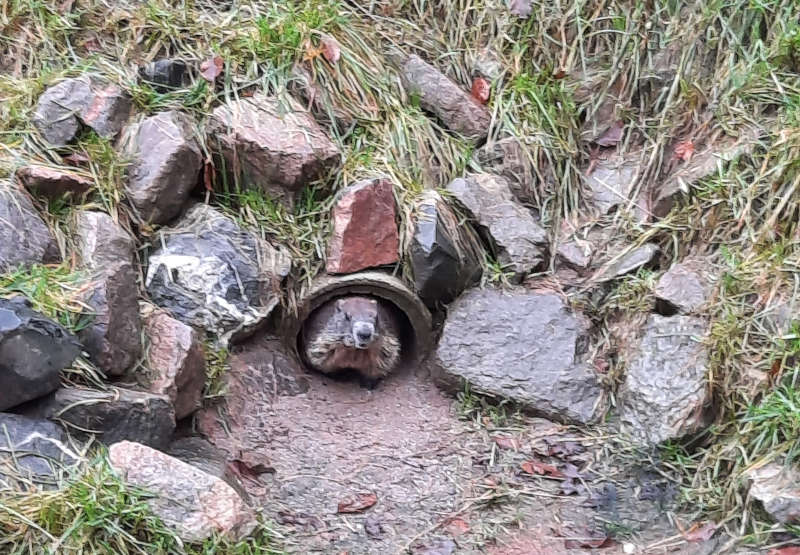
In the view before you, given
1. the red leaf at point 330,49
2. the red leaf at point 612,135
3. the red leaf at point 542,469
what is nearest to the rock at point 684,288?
the red leaf at point 542,469

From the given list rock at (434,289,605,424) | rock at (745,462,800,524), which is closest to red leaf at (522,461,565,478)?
rock at (434,289,605,424)

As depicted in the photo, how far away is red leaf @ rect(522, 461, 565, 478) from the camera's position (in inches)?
134

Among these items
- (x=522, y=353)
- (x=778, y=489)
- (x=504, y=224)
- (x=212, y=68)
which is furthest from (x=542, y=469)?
(x=212, y=68)

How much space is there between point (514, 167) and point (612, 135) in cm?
50

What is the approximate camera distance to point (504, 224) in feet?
13.1

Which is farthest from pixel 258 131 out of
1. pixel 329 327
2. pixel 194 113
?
pixel 329 327

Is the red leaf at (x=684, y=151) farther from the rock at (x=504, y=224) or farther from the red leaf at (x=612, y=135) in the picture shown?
the rock at (x=504, y=224)

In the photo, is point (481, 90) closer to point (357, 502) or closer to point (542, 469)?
point (542, 469)

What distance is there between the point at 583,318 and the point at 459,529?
3.59 feet

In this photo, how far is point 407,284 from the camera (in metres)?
3.86

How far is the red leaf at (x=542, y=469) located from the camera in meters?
3.41

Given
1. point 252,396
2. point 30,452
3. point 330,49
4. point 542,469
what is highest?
point 330,49

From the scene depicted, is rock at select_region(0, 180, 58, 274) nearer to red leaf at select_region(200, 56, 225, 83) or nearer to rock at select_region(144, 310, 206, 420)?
rock at select_region(144, 310, 206, 420)

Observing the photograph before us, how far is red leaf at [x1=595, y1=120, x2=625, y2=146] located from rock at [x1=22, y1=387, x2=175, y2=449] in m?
2.32
